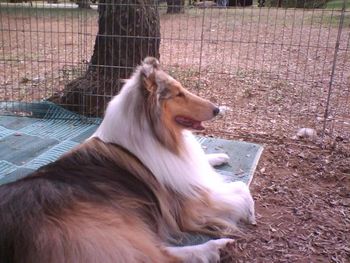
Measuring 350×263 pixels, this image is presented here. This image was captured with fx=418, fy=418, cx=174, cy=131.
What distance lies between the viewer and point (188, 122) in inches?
100

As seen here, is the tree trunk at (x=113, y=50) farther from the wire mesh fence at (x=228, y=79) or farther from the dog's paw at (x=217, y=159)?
the dog's paw at (x=217, y=159)

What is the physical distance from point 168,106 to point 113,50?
2070mm

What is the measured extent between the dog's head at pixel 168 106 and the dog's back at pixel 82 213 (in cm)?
26

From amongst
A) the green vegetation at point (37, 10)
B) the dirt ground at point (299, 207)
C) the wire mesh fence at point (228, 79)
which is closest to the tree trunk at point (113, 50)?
the wire mesh fence at point (228, 79)

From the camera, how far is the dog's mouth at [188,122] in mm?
2502

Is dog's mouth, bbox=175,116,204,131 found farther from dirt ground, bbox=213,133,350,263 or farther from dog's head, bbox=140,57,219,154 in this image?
dirt ground, bbox=213,133,350,263

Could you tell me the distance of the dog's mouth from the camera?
8.21 ft

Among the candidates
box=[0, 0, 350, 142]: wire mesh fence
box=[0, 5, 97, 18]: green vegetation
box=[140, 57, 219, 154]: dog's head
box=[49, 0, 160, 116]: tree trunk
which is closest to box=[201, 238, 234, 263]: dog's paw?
box=[140, 57, 219, 154]: dog's head

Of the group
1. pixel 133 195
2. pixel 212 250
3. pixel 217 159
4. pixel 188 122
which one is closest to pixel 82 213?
pixel 133 195

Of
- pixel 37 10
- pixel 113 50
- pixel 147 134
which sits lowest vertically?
pixel 147 134

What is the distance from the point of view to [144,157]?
7.67ft

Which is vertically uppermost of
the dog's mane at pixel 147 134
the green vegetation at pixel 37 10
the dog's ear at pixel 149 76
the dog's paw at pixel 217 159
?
the green vegetation at pixel 37 10

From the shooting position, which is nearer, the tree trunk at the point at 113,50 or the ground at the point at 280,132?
the ground at the point at 280,132

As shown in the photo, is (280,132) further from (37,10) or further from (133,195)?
(37,10)
